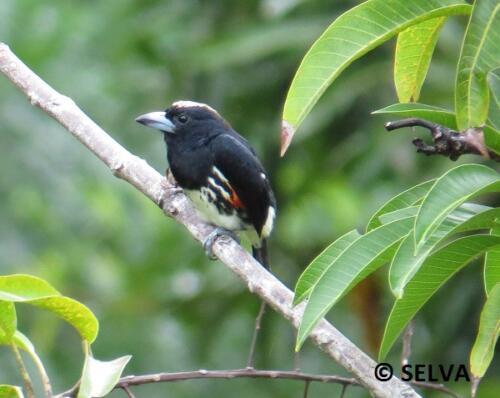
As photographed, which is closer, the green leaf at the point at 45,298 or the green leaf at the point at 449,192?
the green leaf at the point at 449,192

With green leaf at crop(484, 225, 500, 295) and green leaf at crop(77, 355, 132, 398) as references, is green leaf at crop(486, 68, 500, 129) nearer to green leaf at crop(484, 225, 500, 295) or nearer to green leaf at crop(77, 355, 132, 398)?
green leaf at crop(484, 225, 500, 295)

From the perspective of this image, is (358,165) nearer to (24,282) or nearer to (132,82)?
(132,82)

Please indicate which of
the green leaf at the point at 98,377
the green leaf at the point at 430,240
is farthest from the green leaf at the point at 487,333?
the green leaf at the point at 98,377

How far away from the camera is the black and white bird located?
14.6ft

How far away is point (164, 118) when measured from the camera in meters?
4.91

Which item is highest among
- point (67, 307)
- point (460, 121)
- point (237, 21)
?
point (237, 21)

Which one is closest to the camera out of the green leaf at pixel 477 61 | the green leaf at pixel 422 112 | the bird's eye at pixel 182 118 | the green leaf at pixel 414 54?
the green leaf at pixel 422 112

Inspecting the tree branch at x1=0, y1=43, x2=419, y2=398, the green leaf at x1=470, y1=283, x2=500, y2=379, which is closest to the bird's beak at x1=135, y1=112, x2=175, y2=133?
the tree branch at x1=0, y1=43, x2=419, y2=398

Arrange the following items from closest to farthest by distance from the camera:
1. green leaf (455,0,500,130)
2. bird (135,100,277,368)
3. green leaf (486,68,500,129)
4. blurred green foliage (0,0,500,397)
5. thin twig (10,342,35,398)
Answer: thin twig (10,342,35,398) → green leaf (455,0,500,130) → green leaf (486,68,500,129) → bird (135,100,277,368) → blurred green foliage (0,0,500,397)

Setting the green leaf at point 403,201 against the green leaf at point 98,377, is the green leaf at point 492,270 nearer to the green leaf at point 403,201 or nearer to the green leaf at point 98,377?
the green leaf at point 403,201

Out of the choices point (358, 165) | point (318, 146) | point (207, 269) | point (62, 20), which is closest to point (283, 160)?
point (318, 146)

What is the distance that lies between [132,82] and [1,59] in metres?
3.86

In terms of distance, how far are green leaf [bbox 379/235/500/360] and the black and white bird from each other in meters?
1.79

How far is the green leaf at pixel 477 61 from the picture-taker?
250cm
